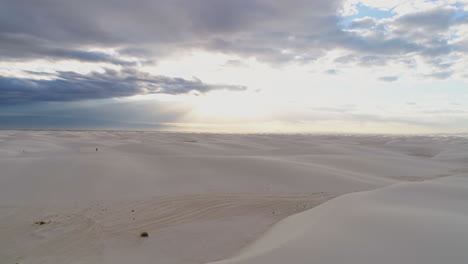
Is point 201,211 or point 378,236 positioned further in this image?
point 201,211

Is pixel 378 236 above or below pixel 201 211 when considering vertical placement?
above

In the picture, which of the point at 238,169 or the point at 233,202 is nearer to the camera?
the point at 233,202

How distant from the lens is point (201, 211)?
6934 millimetres

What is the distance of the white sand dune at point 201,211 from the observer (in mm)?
3932

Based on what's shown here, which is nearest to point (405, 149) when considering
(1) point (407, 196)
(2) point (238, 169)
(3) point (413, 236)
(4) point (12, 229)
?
(2) point (238, 169)

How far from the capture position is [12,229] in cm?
571

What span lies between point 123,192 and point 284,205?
4.99m

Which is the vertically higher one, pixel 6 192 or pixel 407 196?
pixel 407 196

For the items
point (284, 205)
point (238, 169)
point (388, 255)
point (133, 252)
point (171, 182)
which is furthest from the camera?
point (238, 169)

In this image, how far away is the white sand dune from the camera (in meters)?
3.93

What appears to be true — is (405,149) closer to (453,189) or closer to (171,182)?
(453,189)

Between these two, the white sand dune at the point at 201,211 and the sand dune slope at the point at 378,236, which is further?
the white sand dune at the point at 201,211

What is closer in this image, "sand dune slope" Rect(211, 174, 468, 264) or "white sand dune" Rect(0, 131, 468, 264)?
"sand dune slope" Rect(211, 174, 468, 264)

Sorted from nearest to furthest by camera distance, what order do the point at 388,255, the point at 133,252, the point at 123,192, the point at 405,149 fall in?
the point at 388,255 → the point at 133,252 → the point at 123,192 → the point at 405,149
